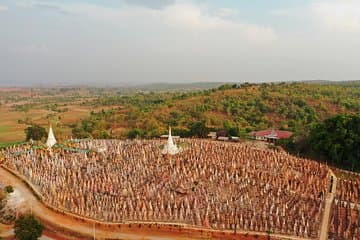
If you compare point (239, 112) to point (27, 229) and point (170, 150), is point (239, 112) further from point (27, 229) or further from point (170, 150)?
point (27, 229)

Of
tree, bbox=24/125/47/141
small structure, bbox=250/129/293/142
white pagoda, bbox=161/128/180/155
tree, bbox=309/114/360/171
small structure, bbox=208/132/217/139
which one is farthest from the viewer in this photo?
small structure, bbox=208/132/217/139

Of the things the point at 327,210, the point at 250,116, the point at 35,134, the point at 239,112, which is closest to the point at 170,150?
the point at 327,210

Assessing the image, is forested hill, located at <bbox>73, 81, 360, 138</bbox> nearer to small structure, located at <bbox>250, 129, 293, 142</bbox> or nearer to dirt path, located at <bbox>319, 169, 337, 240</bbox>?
small structure, located at <bbox>250, 129, 293, 142</bbox>

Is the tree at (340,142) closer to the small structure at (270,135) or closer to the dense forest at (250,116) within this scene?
the dense forest at (250,116)

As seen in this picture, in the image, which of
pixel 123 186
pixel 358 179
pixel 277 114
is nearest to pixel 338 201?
pixel 358 179

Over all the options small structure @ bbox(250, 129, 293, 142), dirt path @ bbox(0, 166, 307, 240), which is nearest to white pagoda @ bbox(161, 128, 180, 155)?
dirt path @ bbox(0, 166, 307, 240)

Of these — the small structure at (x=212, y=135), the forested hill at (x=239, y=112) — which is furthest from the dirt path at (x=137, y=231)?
the forested hill at (x=239, y=112)
